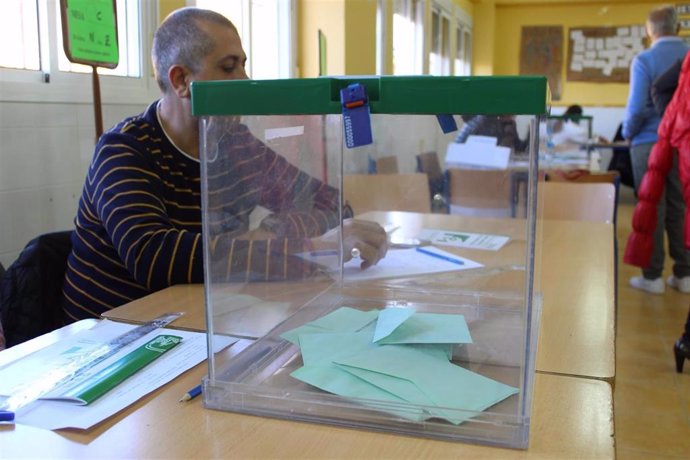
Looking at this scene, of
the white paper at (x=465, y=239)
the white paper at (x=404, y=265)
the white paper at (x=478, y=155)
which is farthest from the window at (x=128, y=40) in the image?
the white paper at (x=404, y=265)

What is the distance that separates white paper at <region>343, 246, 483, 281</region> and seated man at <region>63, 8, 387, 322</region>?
2 cm

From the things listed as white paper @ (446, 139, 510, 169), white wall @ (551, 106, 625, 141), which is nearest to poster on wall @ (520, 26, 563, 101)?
white wall @ (551, 106, 625, 141)

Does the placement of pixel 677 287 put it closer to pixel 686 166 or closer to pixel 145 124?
pixel 686 166

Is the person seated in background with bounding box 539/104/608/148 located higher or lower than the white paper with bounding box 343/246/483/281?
higher

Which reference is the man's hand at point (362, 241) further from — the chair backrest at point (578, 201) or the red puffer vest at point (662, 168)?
the red puffer vest at point (662, 168)

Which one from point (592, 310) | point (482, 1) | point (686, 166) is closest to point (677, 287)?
point (686, 166)

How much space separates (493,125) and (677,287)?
127 inches

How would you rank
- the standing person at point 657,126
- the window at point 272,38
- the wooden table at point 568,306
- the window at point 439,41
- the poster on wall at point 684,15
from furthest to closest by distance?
the poster on wall at point 684,15 < the window at point 439,41 < the window at point 272,38 < the standing person at point 657,126 < the wooden table at point 568,306

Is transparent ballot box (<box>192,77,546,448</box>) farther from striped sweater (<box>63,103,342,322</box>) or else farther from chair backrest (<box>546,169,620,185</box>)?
chair backrest (<box>546,169,620,185</box>)

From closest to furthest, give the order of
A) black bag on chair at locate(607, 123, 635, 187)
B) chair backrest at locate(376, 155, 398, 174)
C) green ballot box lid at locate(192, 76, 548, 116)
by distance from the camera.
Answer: green ballot box lid at locate(192, 76, 548, 116)
chair backrest at locate(376, 155, 398, 174)
black bag on chair at locate(607, 123, 635, 187)

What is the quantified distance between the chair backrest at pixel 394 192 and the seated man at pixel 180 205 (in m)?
0.44

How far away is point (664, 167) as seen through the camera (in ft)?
10.9

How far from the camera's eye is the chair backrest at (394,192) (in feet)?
6.25

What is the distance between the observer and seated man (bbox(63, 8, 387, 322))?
0.92 meters
